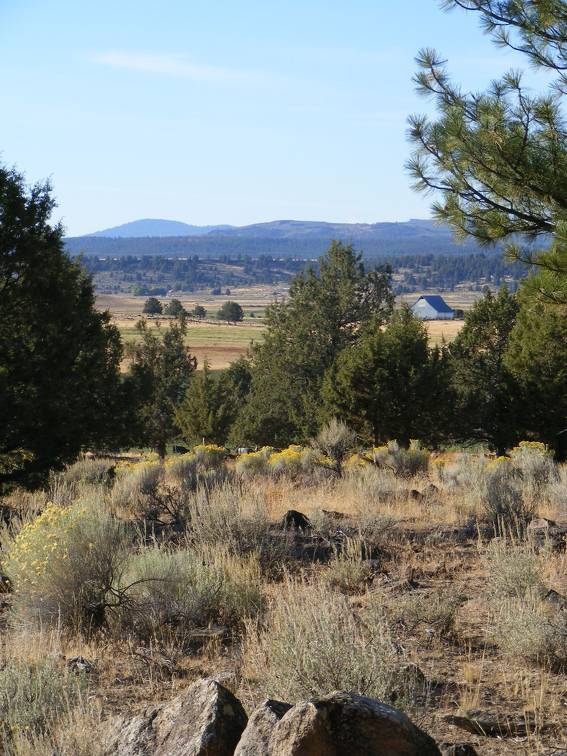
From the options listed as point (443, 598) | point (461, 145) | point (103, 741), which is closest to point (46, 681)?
point (103, 741)

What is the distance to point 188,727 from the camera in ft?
11.3

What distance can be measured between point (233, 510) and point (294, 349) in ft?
118

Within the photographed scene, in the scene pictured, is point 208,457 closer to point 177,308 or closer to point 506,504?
point 506,504

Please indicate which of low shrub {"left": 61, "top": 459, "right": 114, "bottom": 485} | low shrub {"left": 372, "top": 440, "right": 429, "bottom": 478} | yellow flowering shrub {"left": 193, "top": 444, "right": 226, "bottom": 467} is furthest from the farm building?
low shrub {"left": 61, "top": 459, "right": 114, "bottom": 485}

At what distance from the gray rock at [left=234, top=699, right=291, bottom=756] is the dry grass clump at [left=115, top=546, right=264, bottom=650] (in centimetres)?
224

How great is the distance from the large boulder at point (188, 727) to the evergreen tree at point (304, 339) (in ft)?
116

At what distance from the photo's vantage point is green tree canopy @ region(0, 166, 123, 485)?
13453 mm

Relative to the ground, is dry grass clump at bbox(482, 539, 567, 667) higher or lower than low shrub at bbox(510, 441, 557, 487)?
higher

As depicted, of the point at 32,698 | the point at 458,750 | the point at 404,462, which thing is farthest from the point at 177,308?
the point at 458,750

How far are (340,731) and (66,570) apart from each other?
130 inches

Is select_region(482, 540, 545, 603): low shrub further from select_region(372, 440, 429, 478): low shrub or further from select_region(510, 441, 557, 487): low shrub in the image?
select_region(372, 440, 429, 478): low shrub

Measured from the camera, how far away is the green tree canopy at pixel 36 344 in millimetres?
13453

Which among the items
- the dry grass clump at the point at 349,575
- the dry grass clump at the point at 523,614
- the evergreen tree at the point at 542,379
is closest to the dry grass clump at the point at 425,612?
the dry grass clump at the point at 523,614

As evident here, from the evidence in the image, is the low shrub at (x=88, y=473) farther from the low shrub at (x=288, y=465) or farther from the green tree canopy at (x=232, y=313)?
the green tree canopy at (x=232, y=313)
